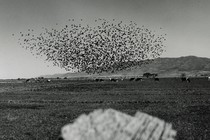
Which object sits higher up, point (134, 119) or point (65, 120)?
point (134, 119)

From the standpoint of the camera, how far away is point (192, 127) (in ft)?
57.8

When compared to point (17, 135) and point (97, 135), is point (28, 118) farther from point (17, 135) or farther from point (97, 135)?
point (97, 135)

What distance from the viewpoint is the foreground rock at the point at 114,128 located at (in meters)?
2.02

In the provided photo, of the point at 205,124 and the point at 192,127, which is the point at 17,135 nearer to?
the point at 192,127

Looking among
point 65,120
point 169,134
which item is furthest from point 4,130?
point 169,134

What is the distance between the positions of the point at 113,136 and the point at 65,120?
19.7m

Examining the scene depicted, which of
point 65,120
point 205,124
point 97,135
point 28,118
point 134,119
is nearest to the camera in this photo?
point 97,135

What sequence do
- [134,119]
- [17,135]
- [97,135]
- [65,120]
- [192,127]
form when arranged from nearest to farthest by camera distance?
1. [97,135]
2. [134,119]
3. [17,135]
4. [192,127]
5. [65,120]

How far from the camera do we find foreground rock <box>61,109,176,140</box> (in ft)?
6.63

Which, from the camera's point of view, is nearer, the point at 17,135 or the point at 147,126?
the point at 147,126

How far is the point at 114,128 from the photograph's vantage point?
2.09 metres

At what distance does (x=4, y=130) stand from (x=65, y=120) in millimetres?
4373

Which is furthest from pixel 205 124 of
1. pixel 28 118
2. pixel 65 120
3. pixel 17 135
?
pixel 28 118

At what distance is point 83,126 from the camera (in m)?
2.08
